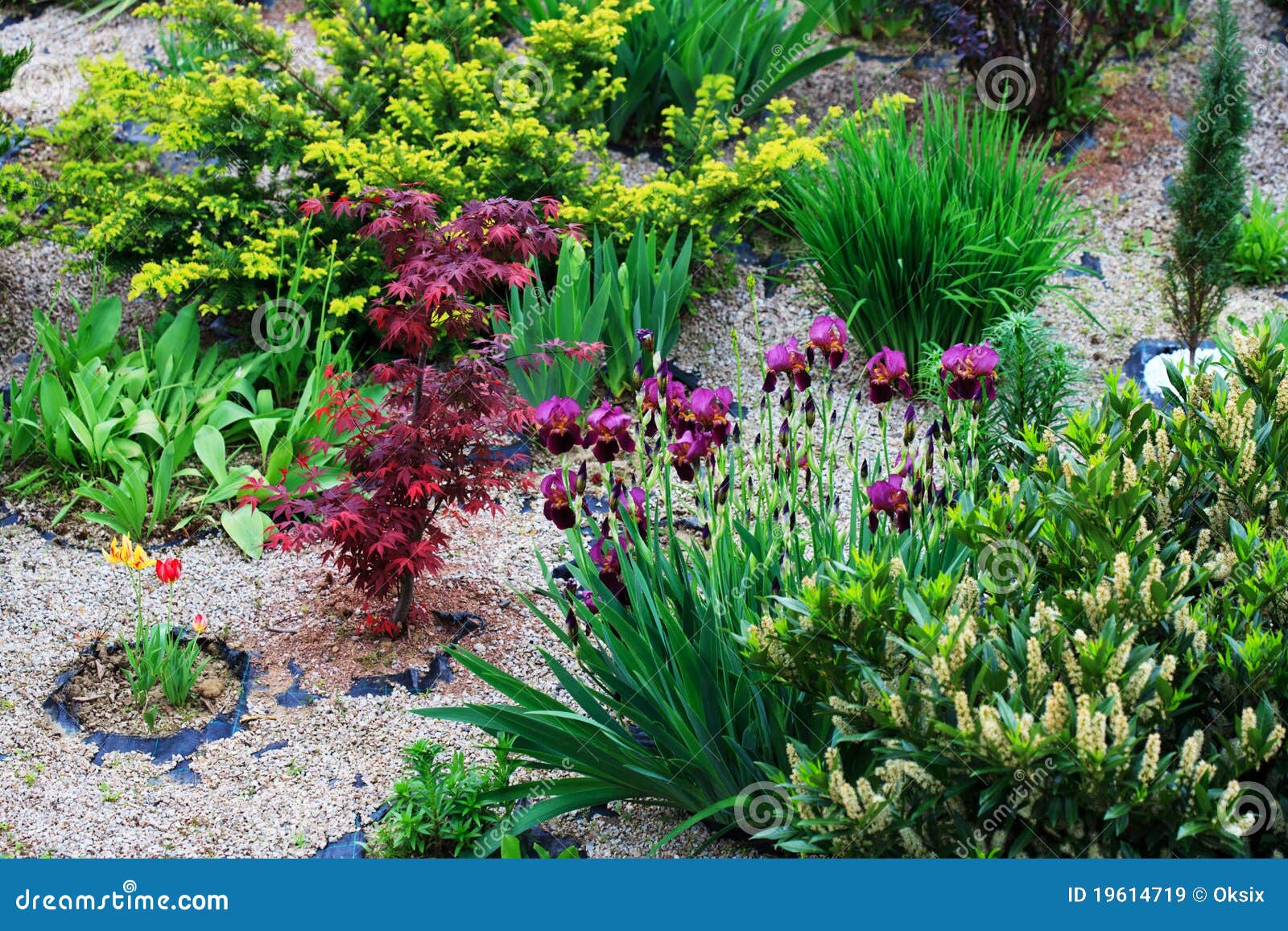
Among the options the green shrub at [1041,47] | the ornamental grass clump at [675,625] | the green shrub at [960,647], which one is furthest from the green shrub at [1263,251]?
the ornamental grass clump at [675,625]

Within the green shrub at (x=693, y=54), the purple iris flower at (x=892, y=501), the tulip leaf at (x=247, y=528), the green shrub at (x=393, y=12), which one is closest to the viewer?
the purple iris flower at (x=892, y=501)

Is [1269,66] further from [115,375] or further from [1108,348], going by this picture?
[115,375]

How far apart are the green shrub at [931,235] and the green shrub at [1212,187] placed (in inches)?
19.6

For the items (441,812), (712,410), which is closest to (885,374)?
(712,410)

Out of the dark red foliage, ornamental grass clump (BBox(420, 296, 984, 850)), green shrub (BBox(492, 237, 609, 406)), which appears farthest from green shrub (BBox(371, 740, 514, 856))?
green shrub (BBox(492, 237, 609, 406))

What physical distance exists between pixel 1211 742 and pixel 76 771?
2830 mm

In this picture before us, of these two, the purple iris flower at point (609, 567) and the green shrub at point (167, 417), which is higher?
the purple iris flower at point (609, 567)

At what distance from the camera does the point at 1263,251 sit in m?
5.98

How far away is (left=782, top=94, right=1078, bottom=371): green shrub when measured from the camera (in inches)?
196

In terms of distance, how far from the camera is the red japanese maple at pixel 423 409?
3316mm

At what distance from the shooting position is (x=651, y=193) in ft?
17.3

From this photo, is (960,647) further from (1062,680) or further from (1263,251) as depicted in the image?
(1263,251)

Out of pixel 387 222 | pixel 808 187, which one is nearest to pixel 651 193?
pixel 808 187

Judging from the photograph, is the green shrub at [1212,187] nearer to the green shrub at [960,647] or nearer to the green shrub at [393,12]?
the green shrub at [960,647]
